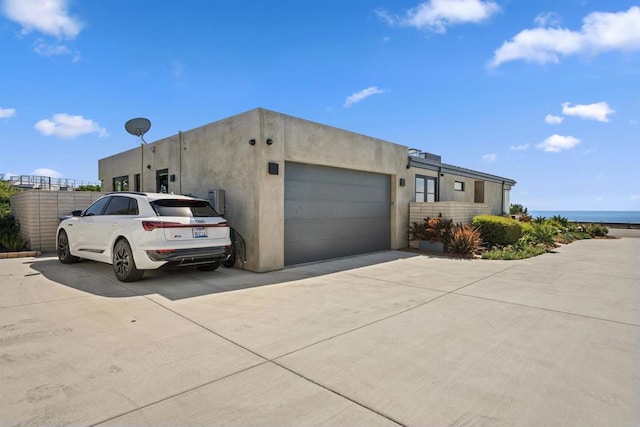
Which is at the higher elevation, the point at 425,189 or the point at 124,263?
the point at 425,189

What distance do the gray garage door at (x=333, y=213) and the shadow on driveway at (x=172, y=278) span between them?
65cm

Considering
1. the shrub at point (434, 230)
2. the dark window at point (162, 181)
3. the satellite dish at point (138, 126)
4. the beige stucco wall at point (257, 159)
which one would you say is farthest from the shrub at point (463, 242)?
the satellite dish at point (138, 126)

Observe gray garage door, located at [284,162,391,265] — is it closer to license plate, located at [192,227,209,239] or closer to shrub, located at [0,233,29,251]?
license plate, located at [192,227,209,239]

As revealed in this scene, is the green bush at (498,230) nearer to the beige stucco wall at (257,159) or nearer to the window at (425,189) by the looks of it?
the window at (425,189)

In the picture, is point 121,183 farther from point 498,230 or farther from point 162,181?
point 498,230

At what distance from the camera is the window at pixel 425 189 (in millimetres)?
13637

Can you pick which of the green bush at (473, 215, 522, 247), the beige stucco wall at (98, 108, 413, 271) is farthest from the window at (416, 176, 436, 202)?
the beige stucco wall at (98, 108, 413, 271)

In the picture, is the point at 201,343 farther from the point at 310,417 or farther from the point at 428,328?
the point at 428,328

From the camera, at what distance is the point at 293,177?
332 inches

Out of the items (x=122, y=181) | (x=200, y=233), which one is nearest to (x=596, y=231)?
(x=200, y=233)

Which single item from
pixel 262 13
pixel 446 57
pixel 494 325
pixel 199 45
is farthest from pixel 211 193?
pixel 446 57

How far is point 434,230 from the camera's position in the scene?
11383 millimetres

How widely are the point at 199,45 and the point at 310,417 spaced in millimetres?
10306

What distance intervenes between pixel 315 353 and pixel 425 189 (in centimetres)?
1192
